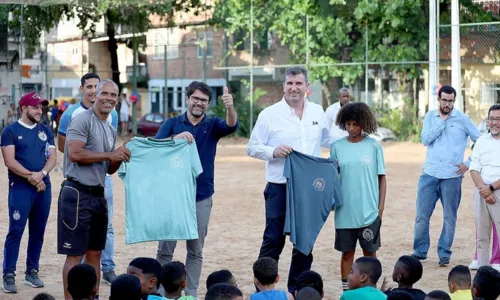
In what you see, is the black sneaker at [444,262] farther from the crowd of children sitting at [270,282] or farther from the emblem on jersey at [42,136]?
the emblem on jersey at [42,136]

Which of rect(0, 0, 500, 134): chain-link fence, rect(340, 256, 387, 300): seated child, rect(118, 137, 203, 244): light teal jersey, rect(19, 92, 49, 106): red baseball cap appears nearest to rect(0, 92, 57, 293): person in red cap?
rect(19, 92, 49, 106): red baseball cap

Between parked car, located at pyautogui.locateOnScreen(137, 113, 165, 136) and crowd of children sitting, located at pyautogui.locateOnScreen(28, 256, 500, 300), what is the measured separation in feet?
108

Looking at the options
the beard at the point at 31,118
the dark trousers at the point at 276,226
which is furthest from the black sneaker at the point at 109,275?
the dark trousers at the point at 276,226

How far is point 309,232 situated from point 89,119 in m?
2.26

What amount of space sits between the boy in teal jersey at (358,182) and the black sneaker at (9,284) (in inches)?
127

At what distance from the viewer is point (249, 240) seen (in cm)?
1277

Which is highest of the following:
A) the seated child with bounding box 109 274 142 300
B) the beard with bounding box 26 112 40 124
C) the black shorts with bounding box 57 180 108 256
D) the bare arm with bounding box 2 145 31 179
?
the beard with bounding box 26 112 40 124

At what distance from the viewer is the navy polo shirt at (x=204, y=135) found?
27.9 ft

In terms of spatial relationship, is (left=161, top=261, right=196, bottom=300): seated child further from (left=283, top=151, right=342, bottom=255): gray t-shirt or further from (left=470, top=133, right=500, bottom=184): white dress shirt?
(left=470, top=133, right=500, bottom=184): white dress shirt

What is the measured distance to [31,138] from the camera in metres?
9.29

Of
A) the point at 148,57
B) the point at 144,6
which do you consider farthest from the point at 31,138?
the point at 148,57

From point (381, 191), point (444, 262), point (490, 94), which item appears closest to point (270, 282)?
point (381, 191)

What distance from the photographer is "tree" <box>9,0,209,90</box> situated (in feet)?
126

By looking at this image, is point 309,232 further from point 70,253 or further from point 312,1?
point 312,1
